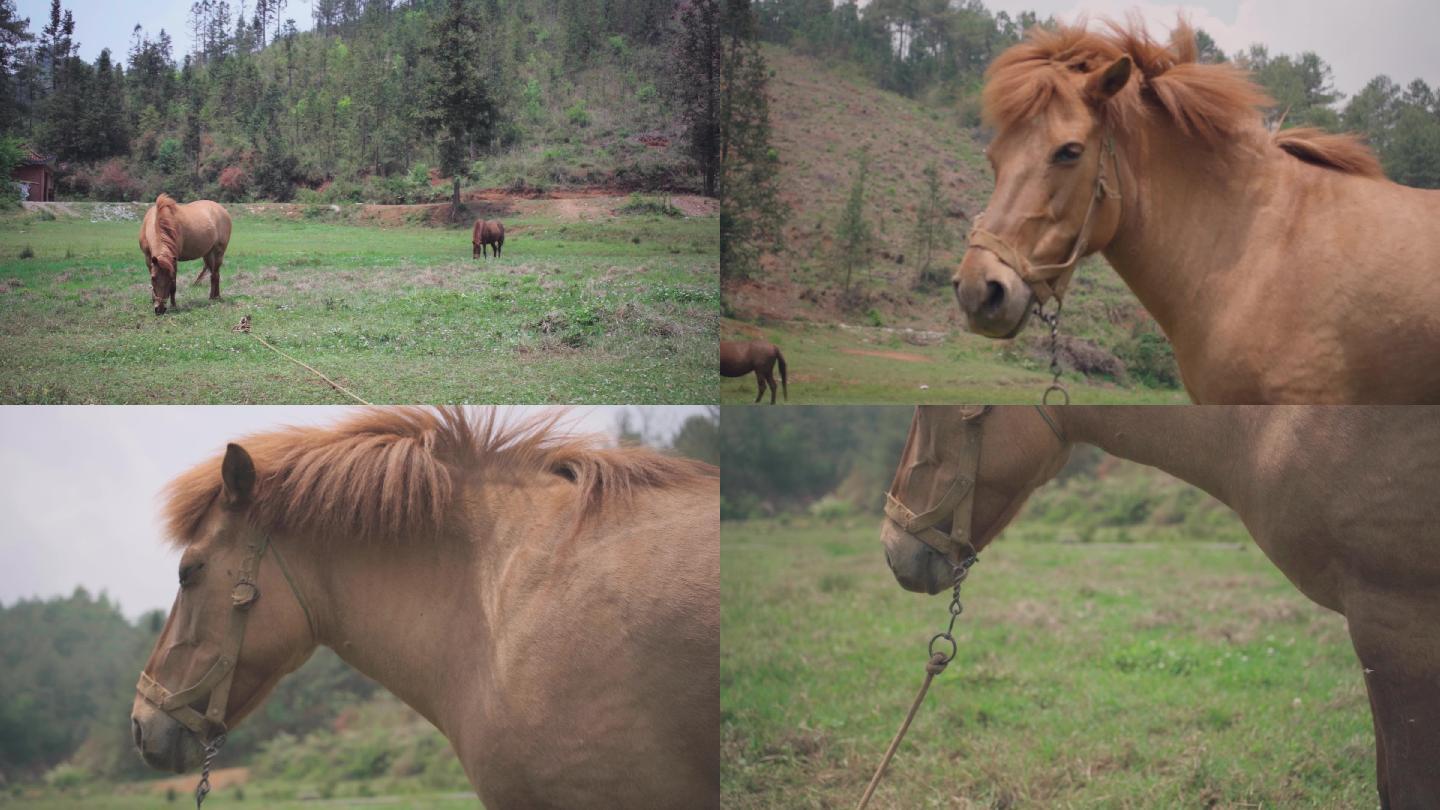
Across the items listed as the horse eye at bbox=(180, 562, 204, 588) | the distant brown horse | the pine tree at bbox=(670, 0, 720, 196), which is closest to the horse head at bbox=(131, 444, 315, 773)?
the horse eye at bbox=(180, 562, 204, 588)

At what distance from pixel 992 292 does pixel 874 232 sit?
4.32m

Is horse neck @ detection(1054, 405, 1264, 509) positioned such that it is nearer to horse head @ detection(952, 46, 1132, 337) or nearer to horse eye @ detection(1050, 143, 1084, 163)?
horse head @ detection(952, 46, 1132, 337)

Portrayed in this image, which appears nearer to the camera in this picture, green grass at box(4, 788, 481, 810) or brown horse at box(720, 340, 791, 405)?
brown horse at box(720, 340, 791, 405)

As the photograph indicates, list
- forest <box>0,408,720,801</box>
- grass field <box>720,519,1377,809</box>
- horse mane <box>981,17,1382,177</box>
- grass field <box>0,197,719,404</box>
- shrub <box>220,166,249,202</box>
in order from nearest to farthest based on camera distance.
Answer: horse mane <box>981,17,1382,177</box> < grass field <box>720,519,1377,809</box> < grass field <box>0,197,719,404</box> < shrub <box>220,166,249,202</box> < forest <box>0,408,720,801</box>

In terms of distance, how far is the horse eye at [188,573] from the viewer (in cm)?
291

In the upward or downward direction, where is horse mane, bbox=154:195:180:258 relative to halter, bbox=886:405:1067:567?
upward

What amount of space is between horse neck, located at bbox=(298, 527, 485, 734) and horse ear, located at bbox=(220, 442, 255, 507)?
0.26 metres

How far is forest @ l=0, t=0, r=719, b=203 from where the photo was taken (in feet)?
22.5

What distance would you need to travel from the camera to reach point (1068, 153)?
342 cm

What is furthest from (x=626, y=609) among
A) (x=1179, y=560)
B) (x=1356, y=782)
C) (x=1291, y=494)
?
(x=1179, y=560)

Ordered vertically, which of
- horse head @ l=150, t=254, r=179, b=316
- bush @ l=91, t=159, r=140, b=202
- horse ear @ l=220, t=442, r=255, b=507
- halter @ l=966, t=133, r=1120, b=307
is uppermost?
bush @ l=91, t=159, r=140, b=202

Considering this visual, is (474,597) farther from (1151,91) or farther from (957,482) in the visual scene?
(1151,91)

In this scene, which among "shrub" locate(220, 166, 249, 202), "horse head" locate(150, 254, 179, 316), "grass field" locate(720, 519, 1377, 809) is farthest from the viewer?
"shrub" locate(220, 166, 249, 202)

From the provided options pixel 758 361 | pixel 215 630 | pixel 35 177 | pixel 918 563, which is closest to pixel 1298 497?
pixel 918 563
